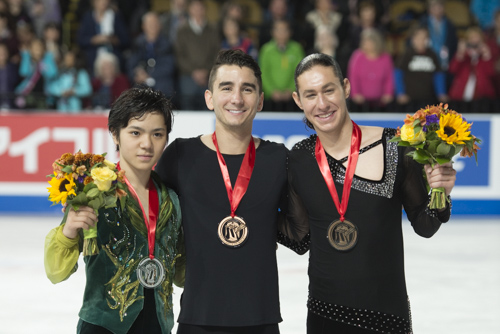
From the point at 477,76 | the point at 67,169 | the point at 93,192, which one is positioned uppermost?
the point at 477,76

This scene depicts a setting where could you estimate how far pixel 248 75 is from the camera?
3486 mm

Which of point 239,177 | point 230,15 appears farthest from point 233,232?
point 230,15

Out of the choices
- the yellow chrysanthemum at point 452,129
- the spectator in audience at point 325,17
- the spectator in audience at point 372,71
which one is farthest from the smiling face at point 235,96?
the spectator in audience at point 325,17

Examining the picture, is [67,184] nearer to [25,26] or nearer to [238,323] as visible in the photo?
[238,323]

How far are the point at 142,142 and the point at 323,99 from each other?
88 cm

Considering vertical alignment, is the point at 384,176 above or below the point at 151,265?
above

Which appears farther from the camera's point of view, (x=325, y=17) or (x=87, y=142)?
(x=325, y=17)

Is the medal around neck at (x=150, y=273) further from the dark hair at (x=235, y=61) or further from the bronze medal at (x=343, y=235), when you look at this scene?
the dark hair at (x=235, y=61)

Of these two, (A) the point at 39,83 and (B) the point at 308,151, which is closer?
(B) the point at 308,151

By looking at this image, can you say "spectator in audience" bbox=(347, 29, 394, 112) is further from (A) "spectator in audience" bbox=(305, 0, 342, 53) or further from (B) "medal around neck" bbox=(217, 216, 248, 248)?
(B) "medal around neck" bbox=(217, 216, 248, 248)

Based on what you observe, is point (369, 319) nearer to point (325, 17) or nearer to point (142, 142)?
point (142, 142)

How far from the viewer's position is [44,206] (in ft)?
32.9

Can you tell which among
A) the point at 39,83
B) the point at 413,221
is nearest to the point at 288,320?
the point at 413,221

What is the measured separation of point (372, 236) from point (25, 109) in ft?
26.0
